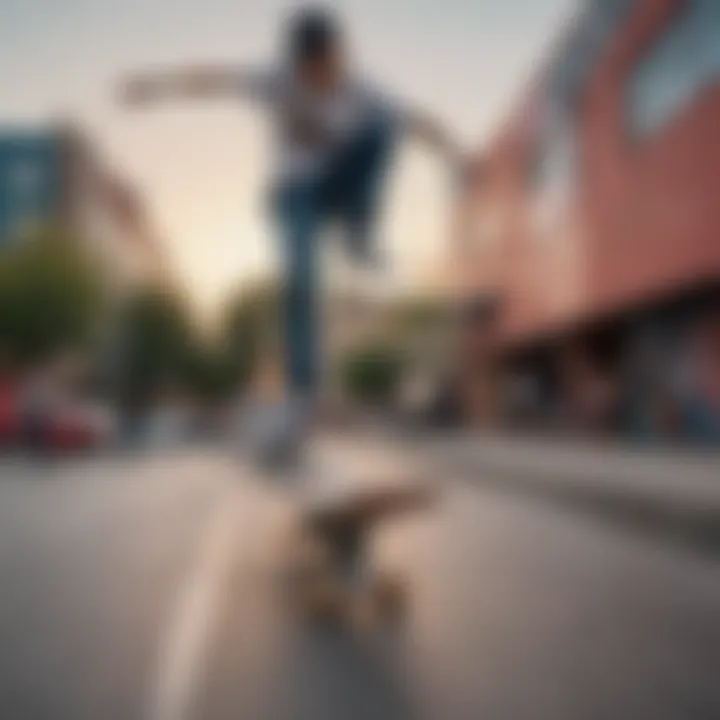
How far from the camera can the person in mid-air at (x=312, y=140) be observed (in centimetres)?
173

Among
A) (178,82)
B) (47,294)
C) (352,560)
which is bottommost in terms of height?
(352,560)

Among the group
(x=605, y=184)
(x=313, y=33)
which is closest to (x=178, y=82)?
(x=313, y=33)

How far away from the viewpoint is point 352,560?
3.07m

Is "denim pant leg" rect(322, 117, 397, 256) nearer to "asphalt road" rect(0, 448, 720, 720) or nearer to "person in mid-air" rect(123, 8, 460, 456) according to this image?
"person in mid-air" rect(123, 8, 460, 456)

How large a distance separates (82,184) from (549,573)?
2.78 meters

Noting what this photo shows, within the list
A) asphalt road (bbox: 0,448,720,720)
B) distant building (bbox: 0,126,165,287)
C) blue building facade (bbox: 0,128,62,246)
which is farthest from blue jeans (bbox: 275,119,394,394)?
asphalt road (bbox: 0,448,720,720)

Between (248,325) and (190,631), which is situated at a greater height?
(248,325)

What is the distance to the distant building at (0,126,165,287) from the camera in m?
1.72

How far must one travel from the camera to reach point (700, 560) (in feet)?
15.6

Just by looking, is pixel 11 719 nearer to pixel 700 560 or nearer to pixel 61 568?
pixel 61 568

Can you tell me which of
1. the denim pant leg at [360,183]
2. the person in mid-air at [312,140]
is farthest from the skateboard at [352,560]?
the denim pant leg at [360,183]

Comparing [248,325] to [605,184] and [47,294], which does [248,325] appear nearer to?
[47,294]

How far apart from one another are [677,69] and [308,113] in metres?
0.57

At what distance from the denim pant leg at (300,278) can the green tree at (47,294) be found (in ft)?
1.01
